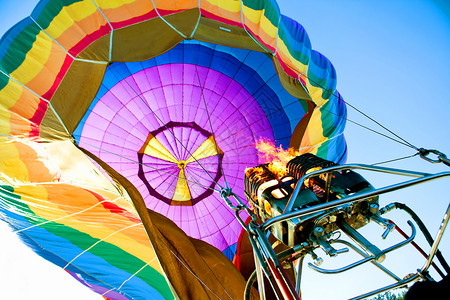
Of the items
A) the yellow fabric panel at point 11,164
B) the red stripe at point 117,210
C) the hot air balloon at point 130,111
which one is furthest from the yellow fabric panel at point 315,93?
the yellow fabric panel at point 11,164

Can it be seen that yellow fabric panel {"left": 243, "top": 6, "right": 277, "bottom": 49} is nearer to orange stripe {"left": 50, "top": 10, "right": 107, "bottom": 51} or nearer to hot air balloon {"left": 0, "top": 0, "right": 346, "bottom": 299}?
hot air balloon {"left": 0, "top": 0, "right": 346, "bottom": 299}

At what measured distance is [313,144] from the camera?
4.34 m

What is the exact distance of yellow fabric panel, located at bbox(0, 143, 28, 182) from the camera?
316 cm

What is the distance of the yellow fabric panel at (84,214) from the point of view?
10.9 feet

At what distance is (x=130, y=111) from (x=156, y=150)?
714mm

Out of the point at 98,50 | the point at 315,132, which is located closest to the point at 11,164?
the point at 98,50

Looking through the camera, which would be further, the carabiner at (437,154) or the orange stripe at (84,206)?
the orange stripe at (84,206)

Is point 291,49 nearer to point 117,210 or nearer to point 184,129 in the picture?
point 184,129

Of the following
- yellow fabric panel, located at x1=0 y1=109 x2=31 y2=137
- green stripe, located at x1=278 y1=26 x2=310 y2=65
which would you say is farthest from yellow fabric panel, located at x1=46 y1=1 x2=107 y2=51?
green stripe, located at x1=278 y1=26 x2=310 y2=65

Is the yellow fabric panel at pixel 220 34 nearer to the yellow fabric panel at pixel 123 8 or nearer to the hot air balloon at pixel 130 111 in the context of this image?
the hot air balloon at pixel 130 111

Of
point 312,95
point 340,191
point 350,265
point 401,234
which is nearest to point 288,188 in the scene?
point 340,191

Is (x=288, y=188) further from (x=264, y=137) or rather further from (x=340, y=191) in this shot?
(x=264, y=137)

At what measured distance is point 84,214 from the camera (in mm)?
3393

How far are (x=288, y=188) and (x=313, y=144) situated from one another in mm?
1792
